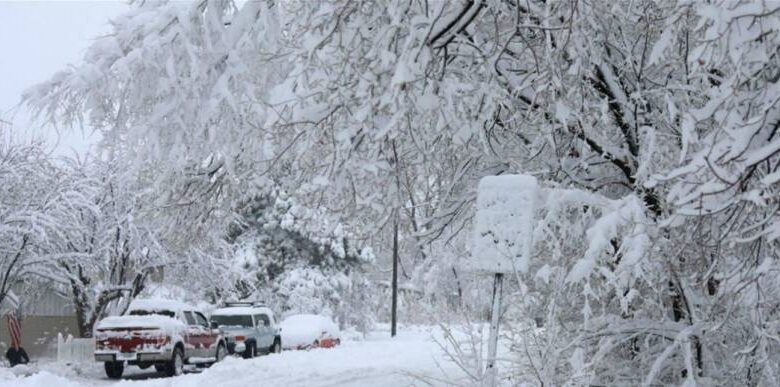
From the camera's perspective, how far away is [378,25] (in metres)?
7.46

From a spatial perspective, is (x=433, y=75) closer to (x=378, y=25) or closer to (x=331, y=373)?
(x=378, y=25)

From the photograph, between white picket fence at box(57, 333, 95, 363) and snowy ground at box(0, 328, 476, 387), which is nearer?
snowy ground at box(0, 328, 476, 387)

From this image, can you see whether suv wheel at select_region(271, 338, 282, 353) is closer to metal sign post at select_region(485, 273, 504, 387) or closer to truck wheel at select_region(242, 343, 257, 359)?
truck wheel at select_region(242, 343, 257, 359)

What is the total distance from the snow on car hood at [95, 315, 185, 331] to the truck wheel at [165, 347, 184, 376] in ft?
1.95

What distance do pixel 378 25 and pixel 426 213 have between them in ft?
15.0

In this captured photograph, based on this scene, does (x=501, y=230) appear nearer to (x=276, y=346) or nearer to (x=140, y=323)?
(x=140, y=323)

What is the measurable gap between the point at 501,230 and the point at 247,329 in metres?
22.2

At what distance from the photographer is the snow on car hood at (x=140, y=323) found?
841 inches

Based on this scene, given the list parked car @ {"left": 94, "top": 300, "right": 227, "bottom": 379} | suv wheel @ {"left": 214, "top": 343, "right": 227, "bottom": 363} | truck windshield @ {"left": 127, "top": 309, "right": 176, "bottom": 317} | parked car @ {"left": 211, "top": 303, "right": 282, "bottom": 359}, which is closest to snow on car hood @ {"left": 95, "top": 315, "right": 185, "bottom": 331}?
parked car @ {"left": 94, "top": 300, "right": 227, "bottom": 379}

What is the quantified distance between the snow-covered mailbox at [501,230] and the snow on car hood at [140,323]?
16061mm

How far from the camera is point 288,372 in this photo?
2089 centimetres

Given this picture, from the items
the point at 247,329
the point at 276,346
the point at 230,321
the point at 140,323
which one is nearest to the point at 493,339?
the point at 140,323

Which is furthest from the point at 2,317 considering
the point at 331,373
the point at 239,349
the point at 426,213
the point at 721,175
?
the point at 721,175

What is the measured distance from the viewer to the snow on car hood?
21359mm
